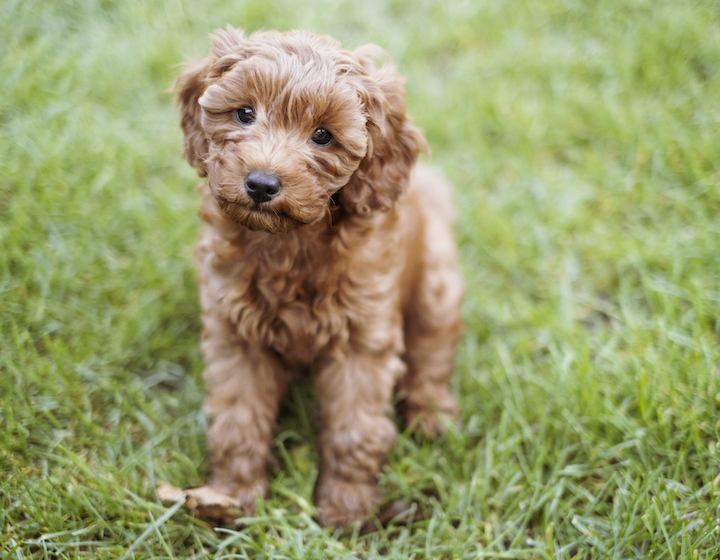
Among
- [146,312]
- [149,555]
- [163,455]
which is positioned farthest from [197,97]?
[149,555]

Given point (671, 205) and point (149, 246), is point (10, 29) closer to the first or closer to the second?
point (149, 246)

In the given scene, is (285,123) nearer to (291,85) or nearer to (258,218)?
(291,85)

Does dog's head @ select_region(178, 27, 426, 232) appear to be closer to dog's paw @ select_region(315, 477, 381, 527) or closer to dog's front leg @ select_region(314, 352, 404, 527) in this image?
dog's front leg @ select_region(314, 352, 404, 527)

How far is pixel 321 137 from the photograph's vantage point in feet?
7.77

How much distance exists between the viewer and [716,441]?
2.92m

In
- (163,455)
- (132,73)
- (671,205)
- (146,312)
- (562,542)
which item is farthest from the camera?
(132,73)

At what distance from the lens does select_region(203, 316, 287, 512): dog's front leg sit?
9.54 feet

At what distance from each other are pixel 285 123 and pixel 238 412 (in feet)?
4.74

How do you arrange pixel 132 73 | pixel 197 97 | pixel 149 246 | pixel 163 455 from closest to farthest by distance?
pixel 197 97 → pixel 163 455 → pixel 149 246 → pixel 132 73

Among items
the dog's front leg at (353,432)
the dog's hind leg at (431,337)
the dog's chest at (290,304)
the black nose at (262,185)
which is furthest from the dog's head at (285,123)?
the dog's hind leg at (431,337)

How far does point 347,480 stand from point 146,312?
156 centimetres

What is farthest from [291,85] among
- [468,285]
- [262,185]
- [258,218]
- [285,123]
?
[468,285]

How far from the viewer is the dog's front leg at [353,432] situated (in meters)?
2.93

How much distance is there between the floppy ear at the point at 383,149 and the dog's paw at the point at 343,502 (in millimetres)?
1360
